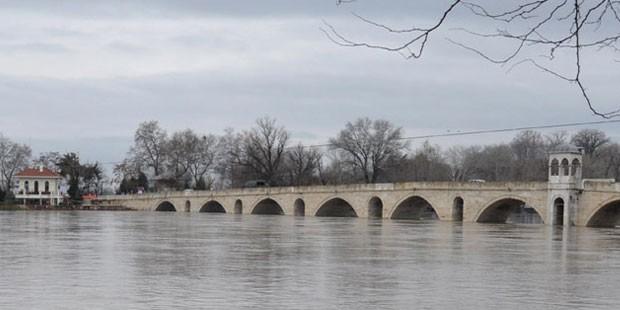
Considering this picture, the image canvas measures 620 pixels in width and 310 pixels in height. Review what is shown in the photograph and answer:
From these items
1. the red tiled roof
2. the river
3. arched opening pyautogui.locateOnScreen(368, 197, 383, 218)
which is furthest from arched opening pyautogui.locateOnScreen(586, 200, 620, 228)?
the red tiled roof

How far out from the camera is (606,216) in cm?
4919

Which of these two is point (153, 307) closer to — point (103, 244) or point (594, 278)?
point (594, 278)

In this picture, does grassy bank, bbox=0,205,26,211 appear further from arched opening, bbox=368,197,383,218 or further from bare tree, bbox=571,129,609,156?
bare tree, bbox=571,129,609,156

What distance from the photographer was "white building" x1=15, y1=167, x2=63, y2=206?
86.9 m

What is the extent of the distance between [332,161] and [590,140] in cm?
2821

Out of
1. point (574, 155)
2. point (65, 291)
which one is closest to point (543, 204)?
point (574, 155)

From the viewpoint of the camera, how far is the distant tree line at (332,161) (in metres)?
85.4

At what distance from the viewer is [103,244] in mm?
24859

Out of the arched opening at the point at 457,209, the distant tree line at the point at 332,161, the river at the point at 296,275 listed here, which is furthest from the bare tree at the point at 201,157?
the river at the point at 296,275

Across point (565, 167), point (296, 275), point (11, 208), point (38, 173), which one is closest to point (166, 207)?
point (38, 173)

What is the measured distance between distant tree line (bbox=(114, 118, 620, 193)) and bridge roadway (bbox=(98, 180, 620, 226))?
737 centimetres

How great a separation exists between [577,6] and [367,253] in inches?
751

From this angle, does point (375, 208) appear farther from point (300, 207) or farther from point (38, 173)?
point (38, 173)

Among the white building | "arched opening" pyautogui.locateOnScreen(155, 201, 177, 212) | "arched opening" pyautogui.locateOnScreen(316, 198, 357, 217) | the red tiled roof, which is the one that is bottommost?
"arched opening" pyautogui.locateOnScreen(155, 201, 177, 212)
